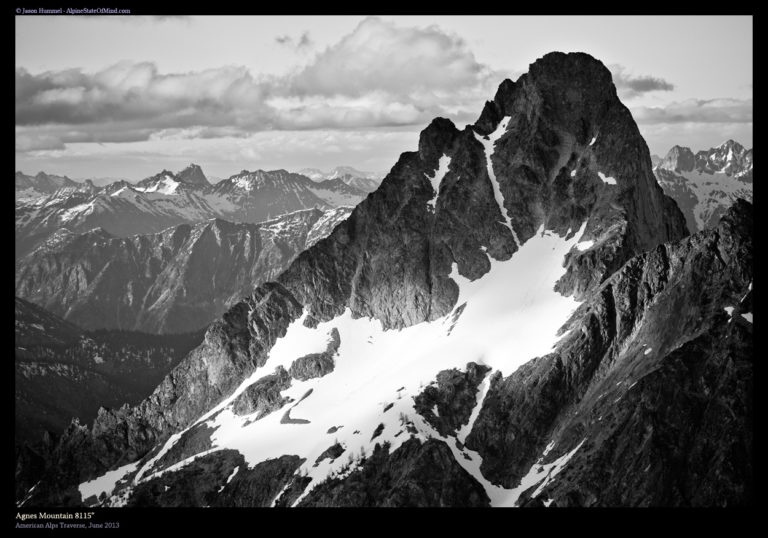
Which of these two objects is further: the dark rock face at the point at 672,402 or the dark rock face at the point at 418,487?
the dark rock face at the point at 418,487

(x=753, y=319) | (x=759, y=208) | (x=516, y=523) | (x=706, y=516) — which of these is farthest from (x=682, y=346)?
(x=516, y=523)

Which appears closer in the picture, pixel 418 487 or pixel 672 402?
pixel 672 402

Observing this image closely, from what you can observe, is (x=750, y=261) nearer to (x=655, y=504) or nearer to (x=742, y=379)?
(x=742, y=379)

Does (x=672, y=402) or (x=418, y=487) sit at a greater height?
(x=672, y=402)

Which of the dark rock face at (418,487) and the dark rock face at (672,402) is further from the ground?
the dark rock face at (672,402)
